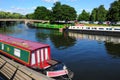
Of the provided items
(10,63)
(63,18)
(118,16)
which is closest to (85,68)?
(10,63)

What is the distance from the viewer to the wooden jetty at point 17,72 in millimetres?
12179

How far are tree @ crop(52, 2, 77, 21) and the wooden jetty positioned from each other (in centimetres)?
8282

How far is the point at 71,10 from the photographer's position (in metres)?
104

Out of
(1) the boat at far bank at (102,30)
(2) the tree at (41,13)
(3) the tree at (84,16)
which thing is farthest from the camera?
(2) the tree at (41,13)

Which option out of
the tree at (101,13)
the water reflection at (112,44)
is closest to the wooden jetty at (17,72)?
the water reflection at (112,44)

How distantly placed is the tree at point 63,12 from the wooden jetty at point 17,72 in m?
82.8

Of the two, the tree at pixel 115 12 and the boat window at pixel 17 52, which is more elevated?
the tree at pixel 115 12

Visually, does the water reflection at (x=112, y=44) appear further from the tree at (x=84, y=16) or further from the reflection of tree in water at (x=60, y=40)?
the tree at (x=84, y=16)

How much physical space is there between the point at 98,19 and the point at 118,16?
24703mm

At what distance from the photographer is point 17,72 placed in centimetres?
1430

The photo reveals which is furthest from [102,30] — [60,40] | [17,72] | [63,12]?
[17,72]

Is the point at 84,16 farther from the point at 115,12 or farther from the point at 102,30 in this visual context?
the point at 102,30

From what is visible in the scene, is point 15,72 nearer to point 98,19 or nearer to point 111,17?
point 111,17

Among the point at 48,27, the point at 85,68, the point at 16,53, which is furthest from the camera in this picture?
the point at 48,27
